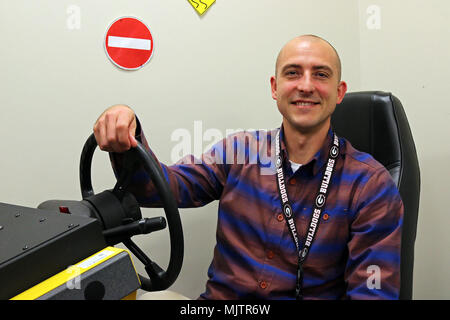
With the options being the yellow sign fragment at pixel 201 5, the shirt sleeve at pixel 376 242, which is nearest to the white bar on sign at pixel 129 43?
the yellow sign fragment at pixel 201 5

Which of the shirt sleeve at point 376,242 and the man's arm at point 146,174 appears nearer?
the man's arm at point 146,174

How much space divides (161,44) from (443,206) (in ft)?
3.77

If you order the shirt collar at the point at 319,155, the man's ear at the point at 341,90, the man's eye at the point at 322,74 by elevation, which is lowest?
the shirt collar at the point at 319,155

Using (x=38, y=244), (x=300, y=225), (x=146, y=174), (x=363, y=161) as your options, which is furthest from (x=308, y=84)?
(x=38, y=244)

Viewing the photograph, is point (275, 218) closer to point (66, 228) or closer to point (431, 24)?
point (66, 228)

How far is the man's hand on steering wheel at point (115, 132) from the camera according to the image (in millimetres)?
752

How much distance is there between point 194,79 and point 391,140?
0.67 meters

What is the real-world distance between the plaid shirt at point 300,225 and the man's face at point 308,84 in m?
0.08

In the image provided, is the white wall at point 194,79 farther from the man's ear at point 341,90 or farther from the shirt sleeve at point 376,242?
the shirt sleeve at point 376,242

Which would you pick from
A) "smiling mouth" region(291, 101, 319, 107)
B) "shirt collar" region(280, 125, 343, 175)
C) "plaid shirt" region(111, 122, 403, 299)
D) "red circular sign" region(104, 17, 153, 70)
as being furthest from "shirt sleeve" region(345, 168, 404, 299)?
"red circular sign" region(104, 17, 153, 70)

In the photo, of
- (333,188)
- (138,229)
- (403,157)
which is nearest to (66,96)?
(138,229)

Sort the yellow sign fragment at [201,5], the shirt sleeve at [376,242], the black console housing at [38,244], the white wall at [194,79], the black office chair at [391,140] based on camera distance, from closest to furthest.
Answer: the black console housing at [38,244], the shirt sleeve at [376,242], the black office chair at [391,140], the white wall at [194,79], the yellow sign fragment at [201,5]

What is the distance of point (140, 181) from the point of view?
0.87 metres

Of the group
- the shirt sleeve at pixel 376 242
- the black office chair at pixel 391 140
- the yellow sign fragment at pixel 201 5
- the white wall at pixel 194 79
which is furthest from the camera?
the yellow sign fragment at pixel 201 5
